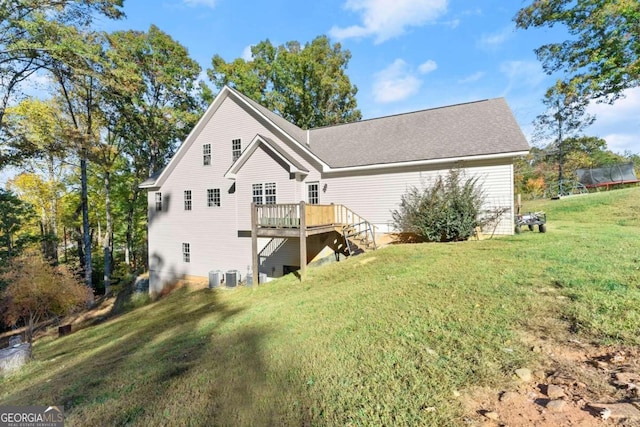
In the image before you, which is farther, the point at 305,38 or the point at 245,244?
the point at 305,38

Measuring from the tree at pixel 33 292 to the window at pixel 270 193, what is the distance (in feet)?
33.4

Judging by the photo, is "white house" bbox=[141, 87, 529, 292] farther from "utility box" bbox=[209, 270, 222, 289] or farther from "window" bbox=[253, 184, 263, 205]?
"utility box" bbox=[209, 270, 222, 289]

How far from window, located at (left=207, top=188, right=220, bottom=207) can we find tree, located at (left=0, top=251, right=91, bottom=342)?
7.40 metres

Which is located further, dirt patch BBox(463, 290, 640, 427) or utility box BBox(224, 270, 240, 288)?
utility box BBox(224, 270, 240, 288)

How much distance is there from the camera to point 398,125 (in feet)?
48.4

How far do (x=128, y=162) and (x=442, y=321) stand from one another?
2884 centimetres

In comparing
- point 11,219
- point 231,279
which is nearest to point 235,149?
point 231,279

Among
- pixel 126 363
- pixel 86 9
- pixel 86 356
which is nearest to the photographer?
pixel 126 363

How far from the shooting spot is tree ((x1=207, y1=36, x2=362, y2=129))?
896 inches

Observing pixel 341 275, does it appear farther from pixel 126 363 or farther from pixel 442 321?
pixel 126 363

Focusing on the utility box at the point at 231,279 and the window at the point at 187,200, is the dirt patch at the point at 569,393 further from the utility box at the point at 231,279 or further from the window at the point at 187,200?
the window at the point at 187,200

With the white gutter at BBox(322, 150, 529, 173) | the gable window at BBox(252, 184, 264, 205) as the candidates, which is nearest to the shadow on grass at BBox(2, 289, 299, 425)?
the gable window at BBox(252, 184, 264, 205)

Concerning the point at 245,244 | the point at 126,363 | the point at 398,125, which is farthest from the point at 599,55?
the point at 126,363

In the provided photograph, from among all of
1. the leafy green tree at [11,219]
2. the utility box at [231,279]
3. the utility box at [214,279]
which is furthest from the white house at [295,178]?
the leafy green tree at [11,219]
